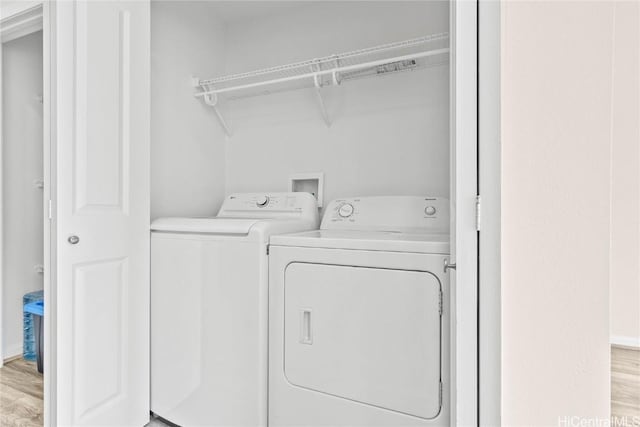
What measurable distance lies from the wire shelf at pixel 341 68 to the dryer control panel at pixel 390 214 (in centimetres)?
62

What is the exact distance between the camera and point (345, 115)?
2.17 m

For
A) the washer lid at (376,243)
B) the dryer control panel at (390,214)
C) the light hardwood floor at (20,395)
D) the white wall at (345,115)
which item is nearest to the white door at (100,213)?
the light hardwood floor at (20,395)

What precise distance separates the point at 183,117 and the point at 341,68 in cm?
107

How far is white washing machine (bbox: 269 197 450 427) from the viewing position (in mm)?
1185

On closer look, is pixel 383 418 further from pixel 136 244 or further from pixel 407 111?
pixel 407 111

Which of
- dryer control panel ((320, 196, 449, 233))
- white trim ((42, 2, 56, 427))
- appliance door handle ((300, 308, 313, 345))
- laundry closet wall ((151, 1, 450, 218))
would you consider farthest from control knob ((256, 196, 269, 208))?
white trim ((42, 2, 56, 427))

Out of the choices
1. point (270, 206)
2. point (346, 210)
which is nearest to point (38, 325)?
point (270, 206)

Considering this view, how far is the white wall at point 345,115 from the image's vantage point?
76.9 inches
